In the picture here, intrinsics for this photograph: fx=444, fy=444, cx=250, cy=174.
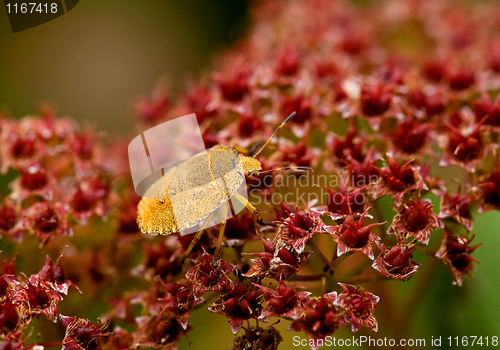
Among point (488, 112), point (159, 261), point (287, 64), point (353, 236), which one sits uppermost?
point (287, 64)

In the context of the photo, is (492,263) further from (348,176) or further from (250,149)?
(250,149)

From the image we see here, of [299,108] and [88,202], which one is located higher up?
[299,108]

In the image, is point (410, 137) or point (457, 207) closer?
point (457, 207)

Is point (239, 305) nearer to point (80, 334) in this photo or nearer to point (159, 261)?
point (159, 261)

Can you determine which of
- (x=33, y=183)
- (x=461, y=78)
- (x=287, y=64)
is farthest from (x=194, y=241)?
(x=461, y=78)

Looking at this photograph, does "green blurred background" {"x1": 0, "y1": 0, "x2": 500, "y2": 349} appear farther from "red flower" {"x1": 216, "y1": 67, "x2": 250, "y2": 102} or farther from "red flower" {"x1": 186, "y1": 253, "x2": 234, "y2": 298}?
"red flower" {"x1": 216, "y1": 67, "x2": 250, "y2": 102}
